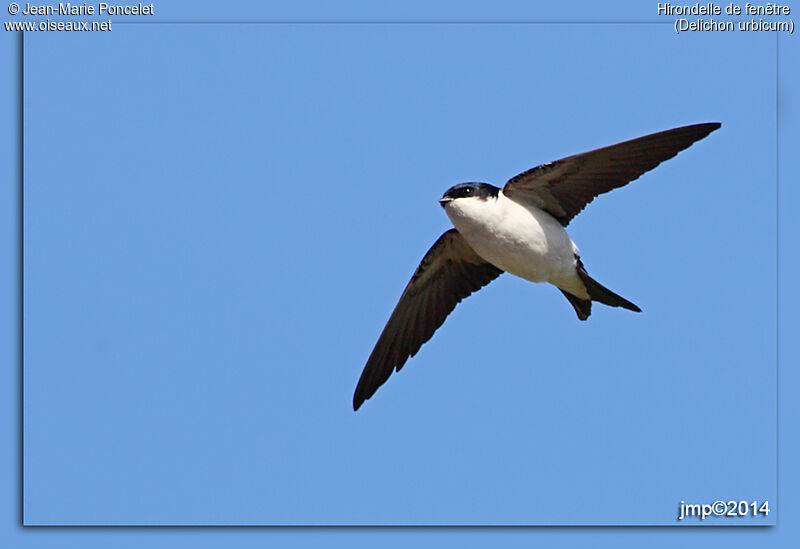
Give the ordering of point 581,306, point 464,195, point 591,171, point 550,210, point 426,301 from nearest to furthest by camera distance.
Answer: point 464,195, point 591,171, point 550,210, point 581,306, point 426,301

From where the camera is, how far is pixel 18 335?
23.2 feet

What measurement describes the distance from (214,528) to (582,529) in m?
1.70

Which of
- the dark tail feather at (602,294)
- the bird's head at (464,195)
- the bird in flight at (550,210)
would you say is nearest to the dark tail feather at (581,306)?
the bird in flight at (550,210)

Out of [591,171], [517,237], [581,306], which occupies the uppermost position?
[591,171]

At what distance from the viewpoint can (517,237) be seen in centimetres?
736

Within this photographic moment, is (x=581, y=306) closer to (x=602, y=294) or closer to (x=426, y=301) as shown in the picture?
(x=602, y=294)

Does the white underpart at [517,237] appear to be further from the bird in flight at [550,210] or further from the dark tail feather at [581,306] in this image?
the dark tail feather at [581,306]

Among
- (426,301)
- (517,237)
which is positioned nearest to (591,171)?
(517,237)

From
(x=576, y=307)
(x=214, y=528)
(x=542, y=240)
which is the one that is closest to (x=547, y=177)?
(x=542, y=240)

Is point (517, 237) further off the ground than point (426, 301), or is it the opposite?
point (517, 237)

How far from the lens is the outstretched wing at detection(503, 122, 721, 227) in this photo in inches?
277

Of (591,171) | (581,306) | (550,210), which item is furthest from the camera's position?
(581,306)

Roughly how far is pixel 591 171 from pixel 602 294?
0.68 metres

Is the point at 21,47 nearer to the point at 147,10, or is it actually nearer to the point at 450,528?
the point at 147,10
